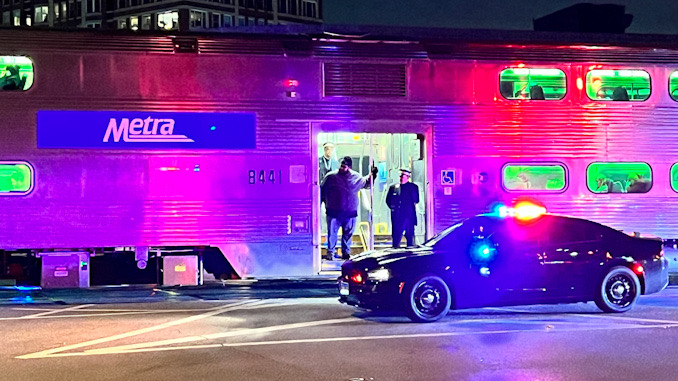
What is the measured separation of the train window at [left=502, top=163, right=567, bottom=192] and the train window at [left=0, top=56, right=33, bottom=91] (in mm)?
7990

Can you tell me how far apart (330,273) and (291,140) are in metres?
2.31

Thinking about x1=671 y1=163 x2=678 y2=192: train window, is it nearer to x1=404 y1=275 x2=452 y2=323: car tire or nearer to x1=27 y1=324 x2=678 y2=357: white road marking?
x1=27 y1=324 x2=678 y2=357: white road marking

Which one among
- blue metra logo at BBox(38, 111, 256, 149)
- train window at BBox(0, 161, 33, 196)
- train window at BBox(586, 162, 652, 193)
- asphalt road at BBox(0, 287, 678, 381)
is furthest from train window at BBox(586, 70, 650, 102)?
train window at BBox(0, 161, 33, 196)

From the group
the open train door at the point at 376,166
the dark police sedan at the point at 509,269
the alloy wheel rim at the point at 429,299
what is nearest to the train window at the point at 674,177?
the dark police sedan at the point at 509,269

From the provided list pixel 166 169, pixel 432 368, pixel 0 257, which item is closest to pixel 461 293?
pixel 432 368

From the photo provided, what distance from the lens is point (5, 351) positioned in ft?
26.5

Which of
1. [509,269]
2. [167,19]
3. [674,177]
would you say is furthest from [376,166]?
[167,19]

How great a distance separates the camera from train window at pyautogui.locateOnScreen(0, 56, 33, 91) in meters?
12.0

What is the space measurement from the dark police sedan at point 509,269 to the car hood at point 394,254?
0.6 inches

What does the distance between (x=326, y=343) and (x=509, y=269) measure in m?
3.10

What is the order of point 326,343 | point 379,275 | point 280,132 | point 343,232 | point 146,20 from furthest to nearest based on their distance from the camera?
point 146,20 → point 343,232 → point 280,132 → point 379,275 → point 326,343

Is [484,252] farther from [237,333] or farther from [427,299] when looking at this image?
[237,333]

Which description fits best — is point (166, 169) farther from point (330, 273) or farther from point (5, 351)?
point (5, 351)

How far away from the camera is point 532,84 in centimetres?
1341
